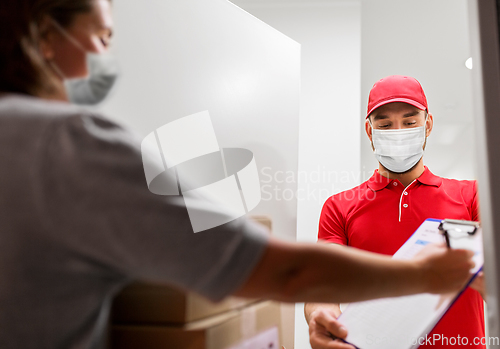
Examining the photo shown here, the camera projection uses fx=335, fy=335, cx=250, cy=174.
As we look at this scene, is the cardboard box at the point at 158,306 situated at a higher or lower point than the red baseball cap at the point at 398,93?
lower

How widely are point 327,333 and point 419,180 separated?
752 mm

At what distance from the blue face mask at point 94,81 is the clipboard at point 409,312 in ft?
1.71

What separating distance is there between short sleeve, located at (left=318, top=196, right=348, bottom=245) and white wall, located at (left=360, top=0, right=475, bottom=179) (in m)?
0.92

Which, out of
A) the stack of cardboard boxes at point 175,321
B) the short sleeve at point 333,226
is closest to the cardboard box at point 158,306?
the stack of cardboard boxes at point 175,321

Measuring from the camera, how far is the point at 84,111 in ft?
1.07

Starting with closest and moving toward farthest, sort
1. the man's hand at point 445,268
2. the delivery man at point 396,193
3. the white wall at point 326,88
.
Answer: the man's hand at point 445,268 → the delivery man at point 396,193 → the white wall at point 326,88

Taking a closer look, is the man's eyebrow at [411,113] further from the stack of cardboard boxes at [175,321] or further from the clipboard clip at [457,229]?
the stack of cardboard boxes at [175,321]

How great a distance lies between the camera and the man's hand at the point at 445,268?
1.40ft

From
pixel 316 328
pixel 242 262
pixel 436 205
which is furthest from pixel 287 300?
pixel 436 205

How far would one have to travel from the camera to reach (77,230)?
31cm

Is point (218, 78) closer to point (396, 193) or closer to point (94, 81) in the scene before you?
point (94, 81)

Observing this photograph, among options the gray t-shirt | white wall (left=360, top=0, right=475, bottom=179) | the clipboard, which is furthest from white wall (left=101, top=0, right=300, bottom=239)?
white wall (left=360, top=0, right=475, bottom=179)

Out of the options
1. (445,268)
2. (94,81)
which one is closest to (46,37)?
(94,81)

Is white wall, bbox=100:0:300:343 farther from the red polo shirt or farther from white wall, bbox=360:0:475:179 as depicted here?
white wall, bbox=360:0:475:179
